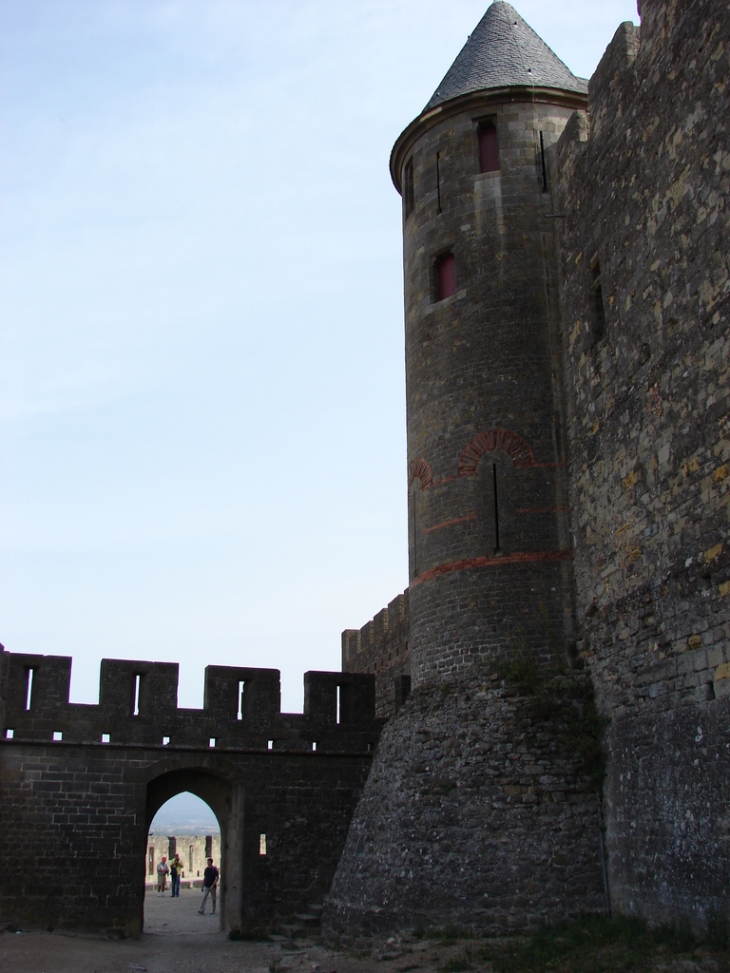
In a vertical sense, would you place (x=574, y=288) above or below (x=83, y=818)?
above

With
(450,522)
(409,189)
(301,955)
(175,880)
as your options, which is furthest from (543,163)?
(175,880)

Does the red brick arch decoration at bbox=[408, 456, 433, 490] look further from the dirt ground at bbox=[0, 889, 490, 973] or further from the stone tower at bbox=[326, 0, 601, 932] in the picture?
the dirt ground at bbox=[0, 889, 490, 973]

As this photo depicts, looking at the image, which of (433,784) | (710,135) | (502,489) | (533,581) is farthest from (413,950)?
(710,135)

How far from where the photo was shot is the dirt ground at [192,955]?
1139cm

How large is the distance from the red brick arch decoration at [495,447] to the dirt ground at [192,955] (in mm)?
6042

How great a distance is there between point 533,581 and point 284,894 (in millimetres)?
6986

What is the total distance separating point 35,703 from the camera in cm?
1681

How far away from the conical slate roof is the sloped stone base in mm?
8820

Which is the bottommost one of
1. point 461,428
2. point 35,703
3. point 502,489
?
point 35,703

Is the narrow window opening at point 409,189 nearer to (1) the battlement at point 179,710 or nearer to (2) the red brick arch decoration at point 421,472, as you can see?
(2) the red brick arch decoration at point 421,472

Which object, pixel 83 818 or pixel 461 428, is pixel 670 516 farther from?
pixel 83 818

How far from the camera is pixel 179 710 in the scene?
17359 mm

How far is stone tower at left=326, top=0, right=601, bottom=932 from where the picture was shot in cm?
1220

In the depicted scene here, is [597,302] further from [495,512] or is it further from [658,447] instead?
[495,512]
